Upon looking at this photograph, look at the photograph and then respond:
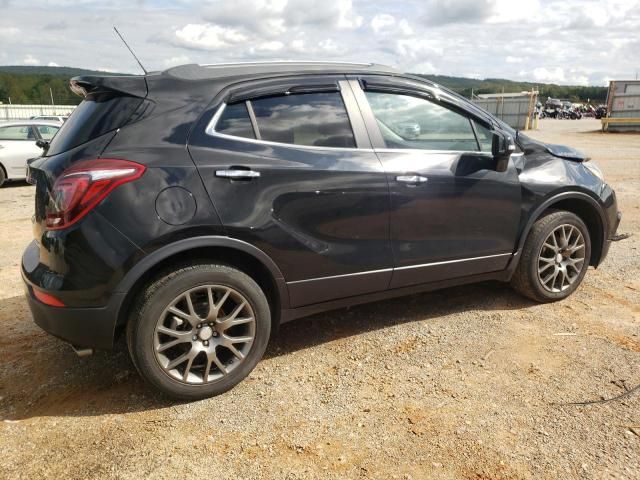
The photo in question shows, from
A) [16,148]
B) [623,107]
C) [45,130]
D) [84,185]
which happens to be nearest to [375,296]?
[84,185]

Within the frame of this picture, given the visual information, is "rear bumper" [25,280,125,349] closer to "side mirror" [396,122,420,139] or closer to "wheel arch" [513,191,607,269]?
"side mirror" [396,122,420,139]

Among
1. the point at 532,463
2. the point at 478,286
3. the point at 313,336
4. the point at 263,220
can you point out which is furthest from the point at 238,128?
the point at 478,286

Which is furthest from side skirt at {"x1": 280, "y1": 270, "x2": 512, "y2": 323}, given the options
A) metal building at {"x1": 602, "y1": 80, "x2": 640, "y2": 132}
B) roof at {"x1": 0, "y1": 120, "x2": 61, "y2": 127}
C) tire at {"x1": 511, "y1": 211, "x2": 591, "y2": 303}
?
metal building at {"x1": 602, "y1": 80, "x2": 640, "y2": 132}

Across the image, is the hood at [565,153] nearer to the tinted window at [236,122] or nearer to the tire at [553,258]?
the tire at [553,258]

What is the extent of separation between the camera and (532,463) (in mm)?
2502

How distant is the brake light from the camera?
110 inches

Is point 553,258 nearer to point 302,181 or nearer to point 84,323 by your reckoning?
point 302,181

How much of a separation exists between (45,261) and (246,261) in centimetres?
105

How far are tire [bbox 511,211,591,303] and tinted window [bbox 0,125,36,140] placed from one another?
38.7ft

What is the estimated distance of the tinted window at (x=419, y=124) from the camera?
3.54 metres

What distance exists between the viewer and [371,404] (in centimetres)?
301

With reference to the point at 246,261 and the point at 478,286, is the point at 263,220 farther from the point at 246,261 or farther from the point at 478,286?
the point at 478,286

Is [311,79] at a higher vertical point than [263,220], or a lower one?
higher

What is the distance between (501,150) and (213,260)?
2.06 metres
